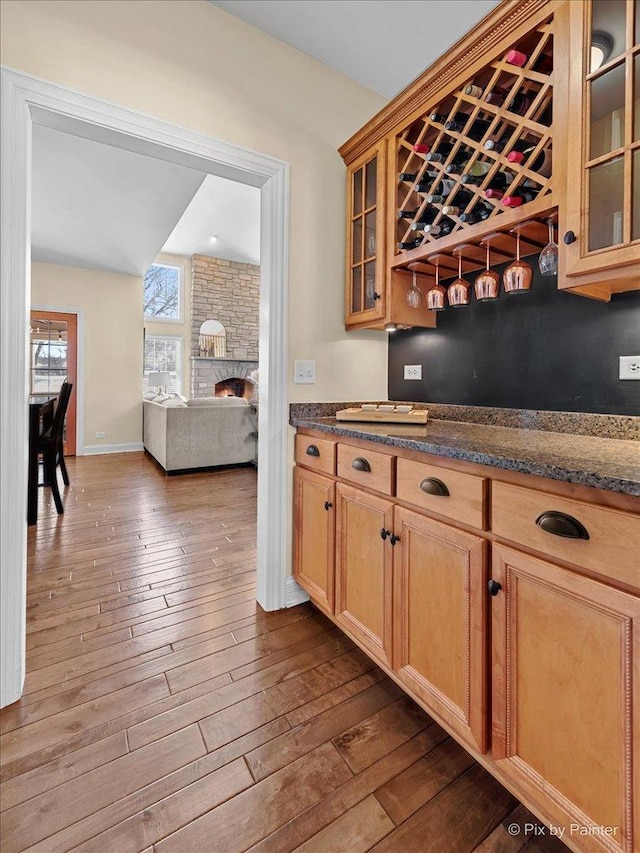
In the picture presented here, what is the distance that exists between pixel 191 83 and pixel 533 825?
2.83 m

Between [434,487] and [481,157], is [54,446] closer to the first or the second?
[434,487]

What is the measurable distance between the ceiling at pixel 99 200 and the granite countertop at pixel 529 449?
3022mm

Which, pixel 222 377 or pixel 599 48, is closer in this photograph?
pixel 599 48

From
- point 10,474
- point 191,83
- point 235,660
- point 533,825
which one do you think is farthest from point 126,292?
point 533,825

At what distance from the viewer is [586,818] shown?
85 centimetres

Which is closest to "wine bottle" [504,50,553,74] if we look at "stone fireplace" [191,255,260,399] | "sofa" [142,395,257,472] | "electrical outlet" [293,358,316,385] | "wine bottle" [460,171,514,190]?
"wine bottle" [460,171,514,190]

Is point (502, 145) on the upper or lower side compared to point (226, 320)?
lower

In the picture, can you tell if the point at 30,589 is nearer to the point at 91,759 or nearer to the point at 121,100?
the point at 91,759

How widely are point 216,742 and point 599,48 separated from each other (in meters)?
2.40

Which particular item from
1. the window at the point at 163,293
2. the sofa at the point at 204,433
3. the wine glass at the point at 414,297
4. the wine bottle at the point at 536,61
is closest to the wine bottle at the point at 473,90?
the wine bottle at the point at 536,61

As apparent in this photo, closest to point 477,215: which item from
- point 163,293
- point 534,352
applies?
point 534,352

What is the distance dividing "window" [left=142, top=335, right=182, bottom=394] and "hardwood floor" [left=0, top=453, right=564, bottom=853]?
629 centimetres

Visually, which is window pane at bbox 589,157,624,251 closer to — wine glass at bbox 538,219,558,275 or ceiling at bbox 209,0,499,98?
wine glass at bbox 538,219,558,275

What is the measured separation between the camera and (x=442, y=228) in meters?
1.63
